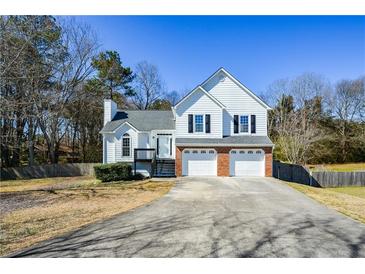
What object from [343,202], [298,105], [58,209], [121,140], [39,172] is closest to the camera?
[58,209]

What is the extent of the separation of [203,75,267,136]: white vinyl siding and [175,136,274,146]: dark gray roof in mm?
808

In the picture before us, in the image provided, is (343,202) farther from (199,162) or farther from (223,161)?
(199,162)

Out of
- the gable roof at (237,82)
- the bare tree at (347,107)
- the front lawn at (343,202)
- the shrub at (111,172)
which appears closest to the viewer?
the front lawn at (343,202)

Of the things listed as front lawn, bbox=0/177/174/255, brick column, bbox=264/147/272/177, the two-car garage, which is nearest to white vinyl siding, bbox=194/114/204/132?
the two-car garage

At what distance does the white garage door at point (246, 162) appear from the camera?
62.8 ft

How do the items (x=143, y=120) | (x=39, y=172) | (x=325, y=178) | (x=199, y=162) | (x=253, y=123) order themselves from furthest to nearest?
(x=39, y=172), (x=325, y=178), (x=143, y=120), (x=253, y=123), (x=199, y=162)

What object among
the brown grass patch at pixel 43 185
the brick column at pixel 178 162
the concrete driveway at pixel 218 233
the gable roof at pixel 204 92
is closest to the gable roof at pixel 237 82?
the gable roof at pixel 204 92

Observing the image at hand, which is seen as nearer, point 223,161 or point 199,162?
point 223,161

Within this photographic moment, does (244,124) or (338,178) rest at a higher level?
(244,124)

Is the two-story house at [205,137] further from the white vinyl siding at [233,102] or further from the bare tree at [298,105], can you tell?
the bare tree at [298,105]

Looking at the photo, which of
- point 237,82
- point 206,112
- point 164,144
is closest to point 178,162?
point 164,144

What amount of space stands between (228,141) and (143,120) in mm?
7627

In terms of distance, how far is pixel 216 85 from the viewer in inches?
821

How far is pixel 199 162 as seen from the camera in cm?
1912
